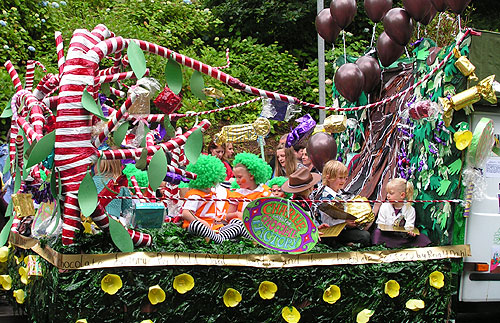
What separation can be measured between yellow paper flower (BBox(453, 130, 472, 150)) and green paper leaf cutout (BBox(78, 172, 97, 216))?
107 inches

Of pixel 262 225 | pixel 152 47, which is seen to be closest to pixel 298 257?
pixel 262 225

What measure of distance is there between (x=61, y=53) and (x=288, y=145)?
3.05 meters

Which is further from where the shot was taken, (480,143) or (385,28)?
(385,28)

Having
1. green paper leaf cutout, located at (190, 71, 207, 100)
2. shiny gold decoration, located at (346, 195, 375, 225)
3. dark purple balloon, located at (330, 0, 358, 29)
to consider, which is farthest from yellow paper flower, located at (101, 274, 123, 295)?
dark purple balloon, located at (330, 0, 358, 29)

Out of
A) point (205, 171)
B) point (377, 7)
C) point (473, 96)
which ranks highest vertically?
point (377, 7)

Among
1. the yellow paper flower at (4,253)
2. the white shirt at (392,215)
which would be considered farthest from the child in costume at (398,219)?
the yellow paper flower at (4,253)

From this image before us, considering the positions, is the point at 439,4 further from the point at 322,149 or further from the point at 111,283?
the point at 111,283

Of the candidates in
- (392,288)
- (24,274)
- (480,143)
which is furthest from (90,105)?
(480,143)

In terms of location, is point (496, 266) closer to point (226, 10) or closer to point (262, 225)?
point (262, 225)

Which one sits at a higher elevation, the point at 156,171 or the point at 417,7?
the point at 417,7

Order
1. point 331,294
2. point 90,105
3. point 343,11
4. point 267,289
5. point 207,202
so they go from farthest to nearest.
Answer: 1. point 343,11
2. point 207,202
3. point 331,294
4. point 267,289
5. point 90,105

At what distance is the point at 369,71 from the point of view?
580 centimetres

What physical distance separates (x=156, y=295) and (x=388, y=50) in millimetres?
3325

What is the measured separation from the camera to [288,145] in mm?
6508
